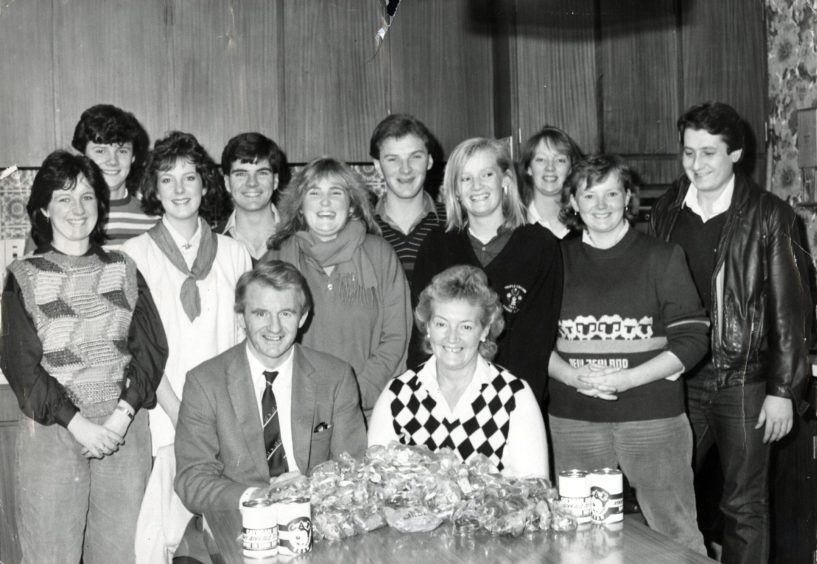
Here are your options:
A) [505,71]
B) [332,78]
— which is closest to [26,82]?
[332,78]

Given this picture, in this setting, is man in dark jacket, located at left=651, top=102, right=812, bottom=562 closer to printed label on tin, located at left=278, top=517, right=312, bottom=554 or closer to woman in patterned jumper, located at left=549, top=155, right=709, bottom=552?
woman in patterned jumper, located at left=549, top=155, right=709, bottom=552

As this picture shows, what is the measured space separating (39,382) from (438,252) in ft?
4.06

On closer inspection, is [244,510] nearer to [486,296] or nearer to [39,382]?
[486,296]

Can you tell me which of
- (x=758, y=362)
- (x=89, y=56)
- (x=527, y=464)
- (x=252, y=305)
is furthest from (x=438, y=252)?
(x=89, y=56)

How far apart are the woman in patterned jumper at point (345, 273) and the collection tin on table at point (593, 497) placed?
110 centimetres

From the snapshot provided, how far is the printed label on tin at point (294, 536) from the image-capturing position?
161 centimetres

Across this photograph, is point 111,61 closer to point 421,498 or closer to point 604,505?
point 421,498

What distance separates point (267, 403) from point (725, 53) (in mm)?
2837

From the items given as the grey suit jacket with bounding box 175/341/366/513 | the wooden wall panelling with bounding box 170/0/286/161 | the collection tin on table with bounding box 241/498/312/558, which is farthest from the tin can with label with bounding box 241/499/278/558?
the wooden wall panelling with bounding box 170/0/286/161

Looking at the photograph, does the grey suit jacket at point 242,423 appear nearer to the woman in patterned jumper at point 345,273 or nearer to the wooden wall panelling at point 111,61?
the woman in patterned jumper at point 345,273

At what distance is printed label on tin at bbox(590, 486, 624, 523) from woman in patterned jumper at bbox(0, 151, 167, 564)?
150cm

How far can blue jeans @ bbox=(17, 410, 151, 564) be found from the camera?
2.59 m

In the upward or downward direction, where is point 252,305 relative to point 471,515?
upward

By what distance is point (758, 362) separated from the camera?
2.90 meters
